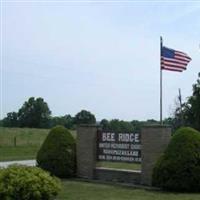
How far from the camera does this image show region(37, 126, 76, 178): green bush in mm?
20812

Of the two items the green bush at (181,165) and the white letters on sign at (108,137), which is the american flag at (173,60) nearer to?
the white letters on sign at (108,137)

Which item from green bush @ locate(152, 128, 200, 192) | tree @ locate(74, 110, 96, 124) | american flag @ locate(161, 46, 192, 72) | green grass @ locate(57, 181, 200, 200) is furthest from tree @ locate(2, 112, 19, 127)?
green bush @ locate(152, 128, 200, 192)

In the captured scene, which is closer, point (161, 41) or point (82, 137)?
point (82, 137)

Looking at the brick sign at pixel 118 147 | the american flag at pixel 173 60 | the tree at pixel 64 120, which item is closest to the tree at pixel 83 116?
the tree at pixel 64 120

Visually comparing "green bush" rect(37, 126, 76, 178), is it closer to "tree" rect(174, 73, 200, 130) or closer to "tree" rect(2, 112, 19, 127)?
"tree" rect(174, 73, 200, 130)

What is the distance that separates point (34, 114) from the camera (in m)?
122

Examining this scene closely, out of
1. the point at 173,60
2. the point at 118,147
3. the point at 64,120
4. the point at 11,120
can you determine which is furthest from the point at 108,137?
the point at 11,120

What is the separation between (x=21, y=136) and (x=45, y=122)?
63.4 meters

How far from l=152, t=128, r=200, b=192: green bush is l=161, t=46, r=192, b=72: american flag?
729cm

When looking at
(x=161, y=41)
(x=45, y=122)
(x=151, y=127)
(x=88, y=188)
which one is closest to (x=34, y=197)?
(x=88, y=188)

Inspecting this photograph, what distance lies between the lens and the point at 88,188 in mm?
17703

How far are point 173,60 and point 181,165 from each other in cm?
869

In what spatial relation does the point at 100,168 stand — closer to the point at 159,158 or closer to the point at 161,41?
the point at 159,158

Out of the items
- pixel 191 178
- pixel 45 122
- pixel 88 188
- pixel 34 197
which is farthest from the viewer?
pixel 45 122
